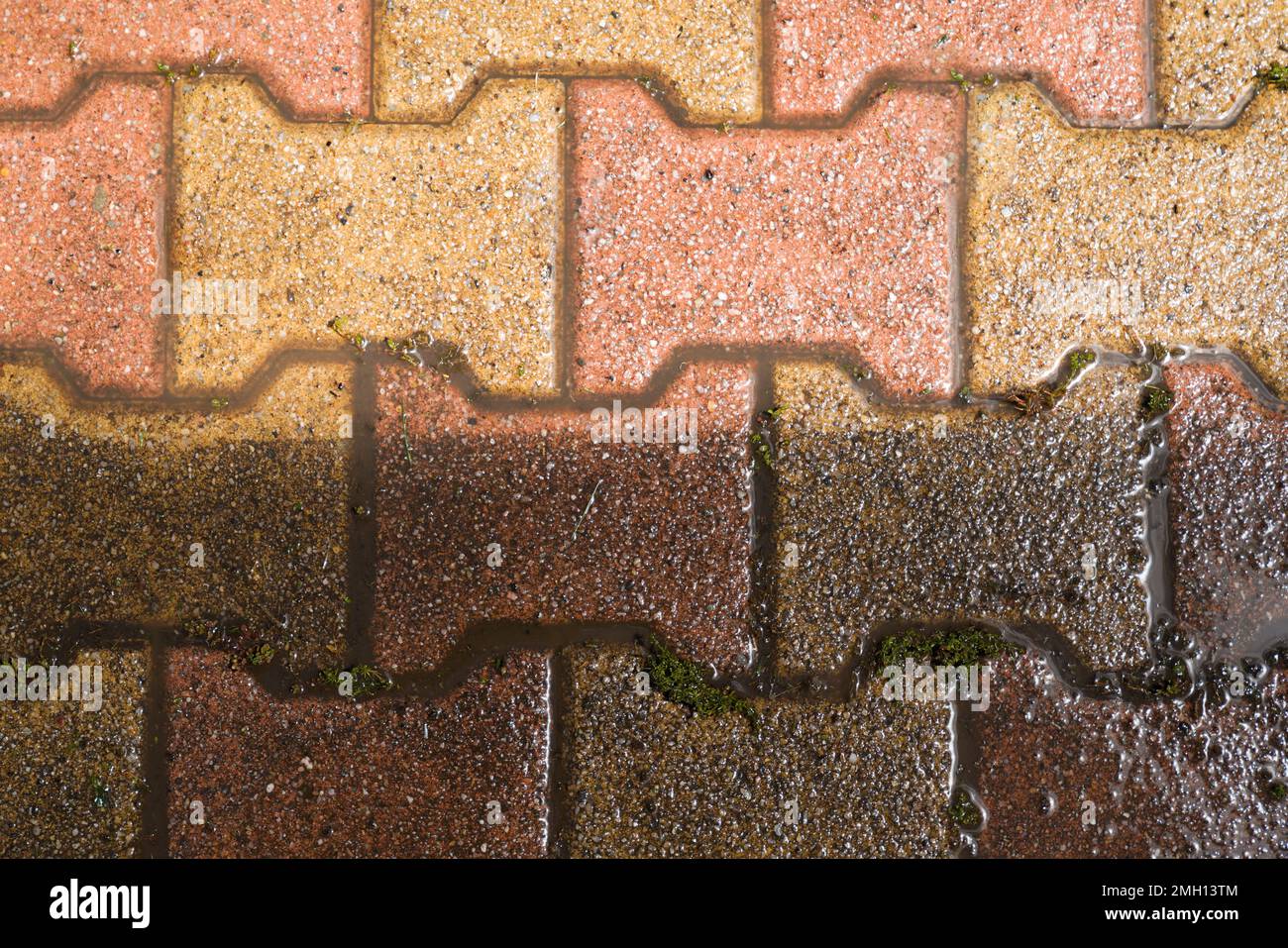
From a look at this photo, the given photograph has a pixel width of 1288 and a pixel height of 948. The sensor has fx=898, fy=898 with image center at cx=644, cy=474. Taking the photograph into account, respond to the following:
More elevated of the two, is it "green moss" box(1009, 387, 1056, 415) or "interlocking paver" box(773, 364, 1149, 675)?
"green moss" box(1009, 387, 1056, 415)

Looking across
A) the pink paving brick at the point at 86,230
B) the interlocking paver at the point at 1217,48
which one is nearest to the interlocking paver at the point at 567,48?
the pink paving brick at the point at 86,230

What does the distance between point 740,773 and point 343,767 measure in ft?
4.29

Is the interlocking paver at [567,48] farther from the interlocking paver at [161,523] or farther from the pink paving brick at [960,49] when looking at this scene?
the interlocking paver at [161,523]

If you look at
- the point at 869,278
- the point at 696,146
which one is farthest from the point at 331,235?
the point at 869,278

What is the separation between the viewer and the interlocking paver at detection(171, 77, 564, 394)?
117 inches

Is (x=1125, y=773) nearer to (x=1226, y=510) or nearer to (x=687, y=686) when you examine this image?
(x=1226, y=510)

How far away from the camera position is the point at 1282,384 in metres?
3.04

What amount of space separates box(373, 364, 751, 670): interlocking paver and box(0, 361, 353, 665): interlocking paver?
0.87 feet

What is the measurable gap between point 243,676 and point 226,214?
1522 millimetres

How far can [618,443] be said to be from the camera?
297 cm

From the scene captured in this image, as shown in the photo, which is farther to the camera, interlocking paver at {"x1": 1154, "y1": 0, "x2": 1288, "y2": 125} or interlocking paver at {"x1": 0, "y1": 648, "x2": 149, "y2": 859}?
interlocking paver at {"x1": 1154, "y1": 0, "x2": 1288, "y2": 125}

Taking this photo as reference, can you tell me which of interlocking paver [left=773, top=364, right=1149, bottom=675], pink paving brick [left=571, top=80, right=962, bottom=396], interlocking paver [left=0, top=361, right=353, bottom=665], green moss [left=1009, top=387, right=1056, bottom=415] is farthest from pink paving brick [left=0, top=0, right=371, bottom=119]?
green moss [left=1009, top=387, right=1056, bottom=415]

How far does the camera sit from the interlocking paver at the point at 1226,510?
9.93 feet

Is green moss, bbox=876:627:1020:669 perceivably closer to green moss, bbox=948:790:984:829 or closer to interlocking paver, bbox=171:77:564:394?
green moss, bbox=948:790:984:829
